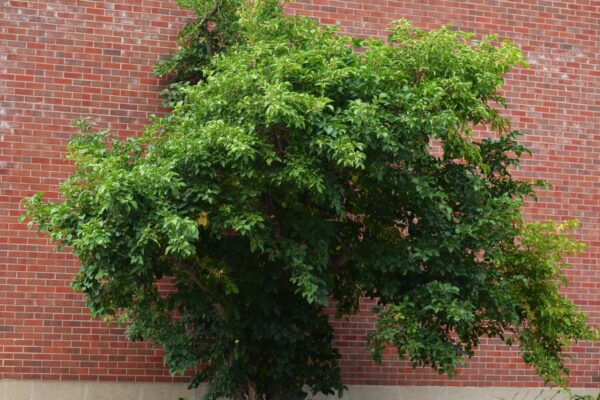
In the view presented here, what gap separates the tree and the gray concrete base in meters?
1.37

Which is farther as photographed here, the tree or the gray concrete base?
the gray concrete base

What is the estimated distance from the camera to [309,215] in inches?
412

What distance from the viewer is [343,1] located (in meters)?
14.0

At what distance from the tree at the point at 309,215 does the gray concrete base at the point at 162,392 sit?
1365 mm

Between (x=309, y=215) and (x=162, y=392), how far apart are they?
12.7ft

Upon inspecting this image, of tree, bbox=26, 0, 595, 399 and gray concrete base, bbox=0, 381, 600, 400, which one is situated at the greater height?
tree, bbox=26, 0, 595, 399

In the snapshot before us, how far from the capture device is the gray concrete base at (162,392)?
40.5 ft

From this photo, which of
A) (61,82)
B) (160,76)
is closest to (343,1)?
(160,76)

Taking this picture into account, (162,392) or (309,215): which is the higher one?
(309,215)

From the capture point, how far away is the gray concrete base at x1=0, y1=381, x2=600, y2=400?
12.4 meters

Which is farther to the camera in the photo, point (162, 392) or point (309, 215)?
point (162, 392)

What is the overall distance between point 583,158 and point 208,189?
7.66 m

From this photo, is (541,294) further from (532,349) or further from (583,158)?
(583,158)

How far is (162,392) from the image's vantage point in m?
12.8
